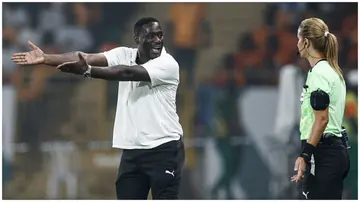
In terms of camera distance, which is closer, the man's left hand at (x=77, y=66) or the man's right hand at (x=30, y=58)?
the man's left hand at (x=77, y=66)

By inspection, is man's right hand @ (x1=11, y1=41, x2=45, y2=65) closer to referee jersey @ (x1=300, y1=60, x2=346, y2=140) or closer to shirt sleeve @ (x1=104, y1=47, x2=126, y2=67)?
shirt sleeve @ (x1=104, y1=47, x2=126, y2=67)

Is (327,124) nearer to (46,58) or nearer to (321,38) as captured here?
(321,38)

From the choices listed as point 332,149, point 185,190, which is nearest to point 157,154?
point 332,149

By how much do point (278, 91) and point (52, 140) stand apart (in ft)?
10.0

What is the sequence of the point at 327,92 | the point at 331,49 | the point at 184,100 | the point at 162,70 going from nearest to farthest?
the point at 327,92, the point at 331,49, the point at 162,70, the point at 184,100

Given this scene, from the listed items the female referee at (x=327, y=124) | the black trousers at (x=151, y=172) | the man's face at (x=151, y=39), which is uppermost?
the man's face at (x=151, y=39)

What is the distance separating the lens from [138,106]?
272 inches

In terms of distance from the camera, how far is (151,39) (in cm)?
695

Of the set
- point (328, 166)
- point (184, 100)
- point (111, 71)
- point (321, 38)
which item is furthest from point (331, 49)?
point (184, 100)

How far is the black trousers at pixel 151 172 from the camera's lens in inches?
273

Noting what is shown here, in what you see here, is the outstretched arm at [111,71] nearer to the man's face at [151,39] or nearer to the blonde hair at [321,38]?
the man's face at [151,39]

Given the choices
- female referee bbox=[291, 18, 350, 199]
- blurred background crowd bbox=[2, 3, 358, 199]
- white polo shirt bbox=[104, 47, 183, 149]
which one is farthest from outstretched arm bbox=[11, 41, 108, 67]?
blurred background crowd bbox=[2, 3, 358, 199]

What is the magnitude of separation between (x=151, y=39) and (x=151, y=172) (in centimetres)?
88

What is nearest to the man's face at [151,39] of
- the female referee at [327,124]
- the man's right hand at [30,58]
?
the man's right hand at [30,58]
